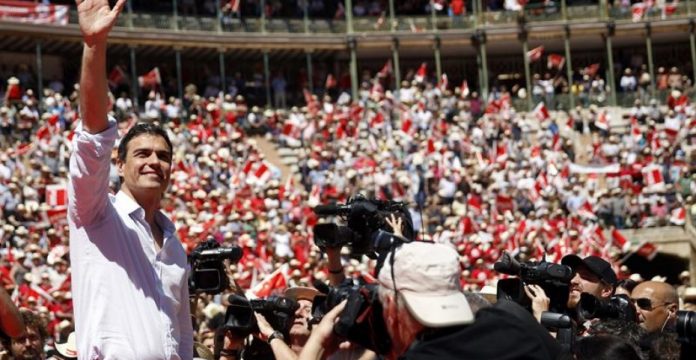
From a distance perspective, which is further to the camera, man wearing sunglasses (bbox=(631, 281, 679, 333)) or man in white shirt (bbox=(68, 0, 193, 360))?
man wearing sunglasses (bbox=(631, 281, 679, 333))

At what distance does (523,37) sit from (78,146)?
34867 mm

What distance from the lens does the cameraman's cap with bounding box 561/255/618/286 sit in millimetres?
7680

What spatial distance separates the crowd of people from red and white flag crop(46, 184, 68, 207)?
36mm

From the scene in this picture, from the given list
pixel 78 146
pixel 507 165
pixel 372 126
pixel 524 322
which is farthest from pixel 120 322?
pixel 372 126

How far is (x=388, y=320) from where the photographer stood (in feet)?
13.6

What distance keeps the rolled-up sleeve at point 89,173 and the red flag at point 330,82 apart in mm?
31394

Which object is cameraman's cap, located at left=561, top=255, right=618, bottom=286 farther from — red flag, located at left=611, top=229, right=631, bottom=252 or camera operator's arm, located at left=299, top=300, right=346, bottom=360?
red flag, located at left=611, top=229, right=631, bottom=252

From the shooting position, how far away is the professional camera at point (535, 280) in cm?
593

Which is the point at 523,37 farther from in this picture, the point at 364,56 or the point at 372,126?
the point at 372,126

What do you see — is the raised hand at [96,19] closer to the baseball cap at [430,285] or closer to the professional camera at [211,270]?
the baseball cap at [430,285]

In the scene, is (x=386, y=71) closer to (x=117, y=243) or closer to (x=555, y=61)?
(x=555, y=61)

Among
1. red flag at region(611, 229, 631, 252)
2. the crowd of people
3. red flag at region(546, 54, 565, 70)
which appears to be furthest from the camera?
red flag at region(546, 54, 565, 70)

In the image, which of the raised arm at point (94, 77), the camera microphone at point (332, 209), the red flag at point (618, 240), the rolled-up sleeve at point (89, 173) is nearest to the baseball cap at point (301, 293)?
the camera microphone at point (332, 209)

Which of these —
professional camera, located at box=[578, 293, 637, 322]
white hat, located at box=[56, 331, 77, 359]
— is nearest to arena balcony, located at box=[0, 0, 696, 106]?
white hat, located at box=[56, 331, 77, 359]
